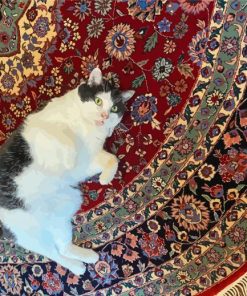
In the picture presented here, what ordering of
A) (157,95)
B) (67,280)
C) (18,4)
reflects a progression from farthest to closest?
(67,280) < (18,4) < (157,95)

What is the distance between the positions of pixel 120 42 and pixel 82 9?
6.9 inches

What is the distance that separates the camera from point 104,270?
1520 millimetres

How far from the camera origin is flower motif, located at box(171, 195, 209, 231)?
1335mm

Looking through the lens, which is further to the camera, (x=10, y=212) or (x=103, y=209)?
(x=103, y=209)

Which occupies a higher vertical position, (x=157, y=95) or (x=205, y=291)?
(x=157, y=95)

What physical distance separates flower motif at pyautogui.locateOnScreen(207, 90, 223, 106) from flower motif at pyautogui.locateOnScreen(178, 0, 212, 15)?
0.84ft

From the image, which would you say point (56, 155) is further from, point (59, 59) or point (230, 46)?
point (230, 46)

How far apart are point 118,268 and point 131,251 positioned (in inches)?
3.7

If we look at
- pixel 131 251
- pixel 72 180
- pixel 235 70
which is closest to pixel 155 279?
pixel 131 251

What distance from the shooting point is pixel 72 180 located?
1.33m

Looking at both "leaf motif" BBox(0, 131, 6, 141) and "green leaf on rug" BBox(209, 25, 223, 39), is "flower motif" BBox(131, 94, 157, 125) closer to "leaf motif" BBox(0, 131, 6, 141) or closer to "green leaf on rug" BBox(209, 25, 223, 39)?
"green leaf on rug" BBox(209, 25, 223, 39)

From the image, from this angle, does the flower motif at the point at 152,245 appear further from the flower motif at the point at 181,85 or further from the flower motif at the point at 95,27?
the flower motif at the point at 95,27

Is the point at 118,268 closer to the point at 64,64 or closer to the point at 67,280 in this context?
the point at 67,280

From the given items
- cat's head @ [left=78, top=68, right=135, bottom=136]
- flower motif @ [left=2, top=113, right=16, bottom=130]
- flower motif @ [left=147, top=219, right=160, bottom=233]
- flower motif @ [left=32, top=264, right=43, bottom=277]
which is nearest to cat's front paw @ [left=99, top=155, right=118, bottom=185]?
cat's head @ [left=78, top=68, right=135, bottom=136]
